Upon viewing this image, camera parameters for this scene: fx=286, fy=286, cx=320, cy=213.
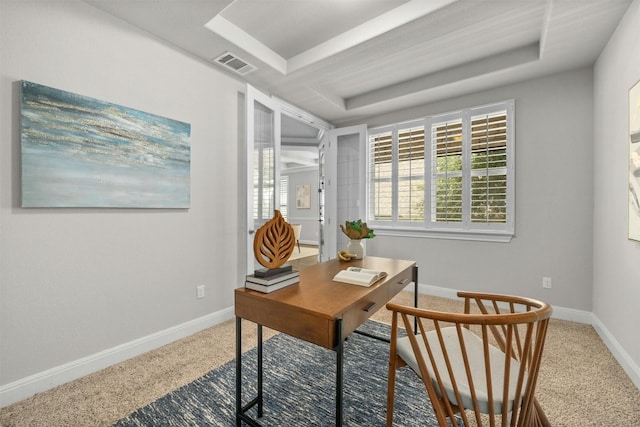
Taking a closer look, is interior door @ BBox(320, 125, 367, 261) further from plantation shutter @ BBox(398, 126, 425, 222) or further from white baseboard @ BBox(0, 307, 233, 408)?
white baseboard @ BBox(0, 307, 233, 408)

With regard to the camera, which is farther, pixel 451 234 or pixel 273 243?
pixel 451 234

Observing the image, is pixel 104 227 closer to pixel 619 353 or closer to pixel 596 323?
pixel 619 353

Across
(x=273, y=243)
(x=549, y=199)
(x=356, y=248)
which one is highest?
(x=549, y=199)

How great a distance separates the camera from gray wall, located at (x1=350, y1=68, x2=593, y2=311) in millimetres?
2805

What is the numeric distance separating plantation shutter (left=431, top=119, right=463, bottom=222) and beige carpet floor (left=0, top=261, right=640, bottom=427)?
5.29 feet

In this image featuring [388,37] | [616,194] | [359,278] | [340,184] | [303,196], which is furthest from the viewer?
[303,196]

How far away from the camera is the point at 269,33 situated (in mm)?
2549

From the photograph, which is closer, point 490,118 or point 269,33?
point 269,33

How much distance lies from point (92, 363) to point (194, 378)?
747mm

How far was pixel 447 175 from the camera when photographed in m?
3.55

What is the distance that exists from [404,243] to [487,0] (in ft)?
8.77

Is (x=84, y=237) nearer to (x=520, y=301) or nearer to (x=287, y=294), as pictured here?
(x=287, y=294)

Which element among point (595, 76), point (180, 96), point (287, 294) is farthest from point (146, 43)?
point (595, 76)

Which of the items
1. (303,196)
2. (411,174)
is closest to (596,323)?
(411,174)
